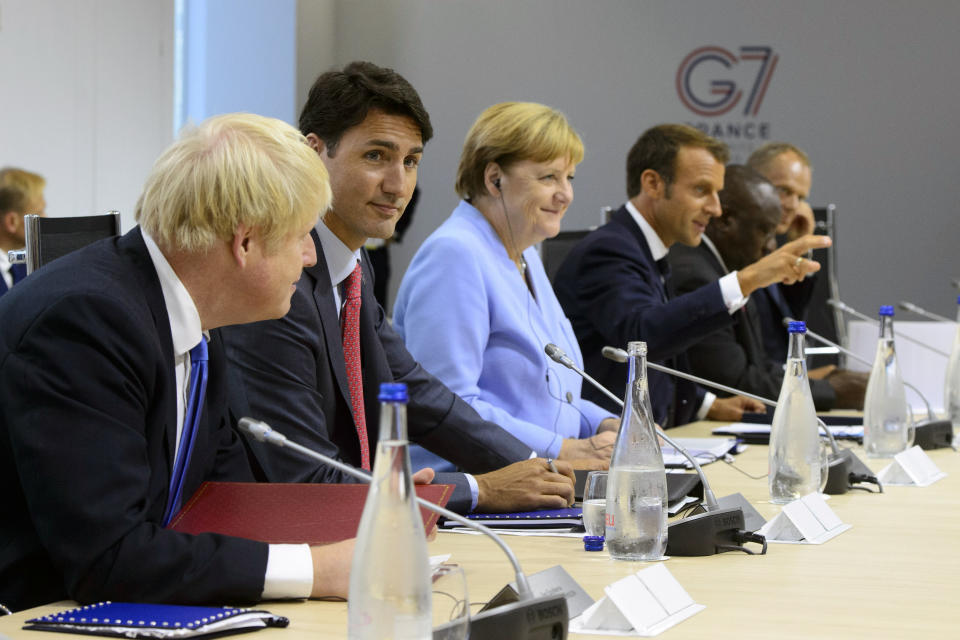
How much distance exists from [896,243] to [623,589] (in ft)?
20.9

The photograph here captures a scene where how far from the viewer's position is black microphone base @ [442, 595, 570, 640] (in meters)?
1.01

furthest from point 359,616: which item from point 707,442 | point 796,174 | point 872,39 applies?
point 872,39

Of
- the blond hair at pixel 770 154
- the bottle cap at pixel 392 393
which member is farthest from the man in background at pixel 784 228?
the bottle cap at pixel 392 393

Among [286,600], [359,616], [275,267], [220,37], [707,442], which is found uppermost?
[220,37]

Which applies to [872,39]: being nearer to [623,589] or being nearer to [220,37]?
[220,37]

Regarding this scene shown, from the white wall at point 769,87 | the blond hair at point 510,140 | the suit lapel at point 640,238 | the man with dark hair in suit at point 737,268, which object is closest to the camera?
the blond hair at point 510,140

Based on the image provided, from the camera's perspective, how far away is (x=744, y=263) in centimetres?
426

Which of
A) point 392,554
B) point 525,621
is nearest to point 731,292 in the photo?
point 525,621

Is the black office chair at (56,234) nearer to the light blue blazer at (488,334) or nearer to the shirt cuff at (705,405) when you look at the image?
the light blue blazer at (488,334)

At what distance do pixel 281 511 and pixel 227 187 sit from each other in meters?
0.38

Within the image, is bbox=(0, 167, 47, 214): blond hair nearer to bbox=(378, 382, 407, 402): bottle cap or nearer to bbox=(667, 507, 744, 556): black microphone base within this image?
bbox=(667, 507, 744, 556): black microphone base

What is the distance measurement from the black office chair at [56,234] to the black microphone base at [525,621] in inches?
49.7

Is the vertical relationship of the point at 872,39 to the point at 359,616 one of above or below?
above

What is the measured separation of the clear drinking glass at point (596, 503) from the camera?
1597 mm
